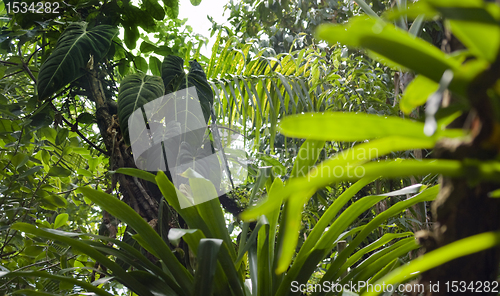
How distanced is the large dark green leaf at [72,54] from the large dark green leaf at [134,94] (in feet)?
0.49

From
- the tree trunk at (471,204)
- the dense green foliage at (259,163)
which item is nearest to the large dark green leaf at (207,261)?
the dense green foliage at (259,163)

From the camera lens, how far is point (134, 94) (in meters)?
1.04

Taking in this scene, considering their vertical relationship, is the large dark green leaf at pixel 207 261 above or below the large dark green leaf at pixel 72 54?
below

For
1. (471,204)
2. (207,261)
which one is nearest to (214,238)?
(207,261)

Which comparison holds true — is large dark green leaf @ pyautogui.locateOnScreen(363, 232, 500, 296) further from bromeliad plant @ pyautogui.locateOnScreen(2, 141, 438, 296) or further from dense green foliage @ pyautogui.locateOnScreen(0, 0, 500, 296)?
bromeliad plant @ pyautogui.locateOnScreen(2, 141, 438, 296)

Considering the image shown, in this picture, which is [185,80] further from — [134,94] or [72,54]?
[72,54]

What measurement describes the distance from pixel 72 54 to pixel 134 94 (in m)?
0.25

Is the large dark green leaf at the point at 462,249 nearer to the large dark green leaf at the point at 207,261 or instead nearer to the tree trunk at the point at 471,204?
the tree trunk at the point at 471,204

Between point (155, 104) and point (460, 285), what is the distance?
1017mm

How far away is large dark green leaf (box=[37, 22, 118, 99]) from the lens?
1.00 meters

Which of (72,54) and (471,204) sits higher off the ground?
(72,54)

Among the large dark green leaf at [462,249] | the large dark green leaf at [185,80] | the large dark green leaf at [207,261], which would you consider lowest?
the large dark green leaf at [207,261]

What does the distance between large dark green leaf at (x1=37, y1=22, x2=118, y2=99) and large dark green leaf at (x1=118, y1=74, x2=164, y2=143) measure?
0.49ft

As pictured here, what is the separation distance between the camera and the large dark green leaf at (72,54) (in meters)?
1.00
